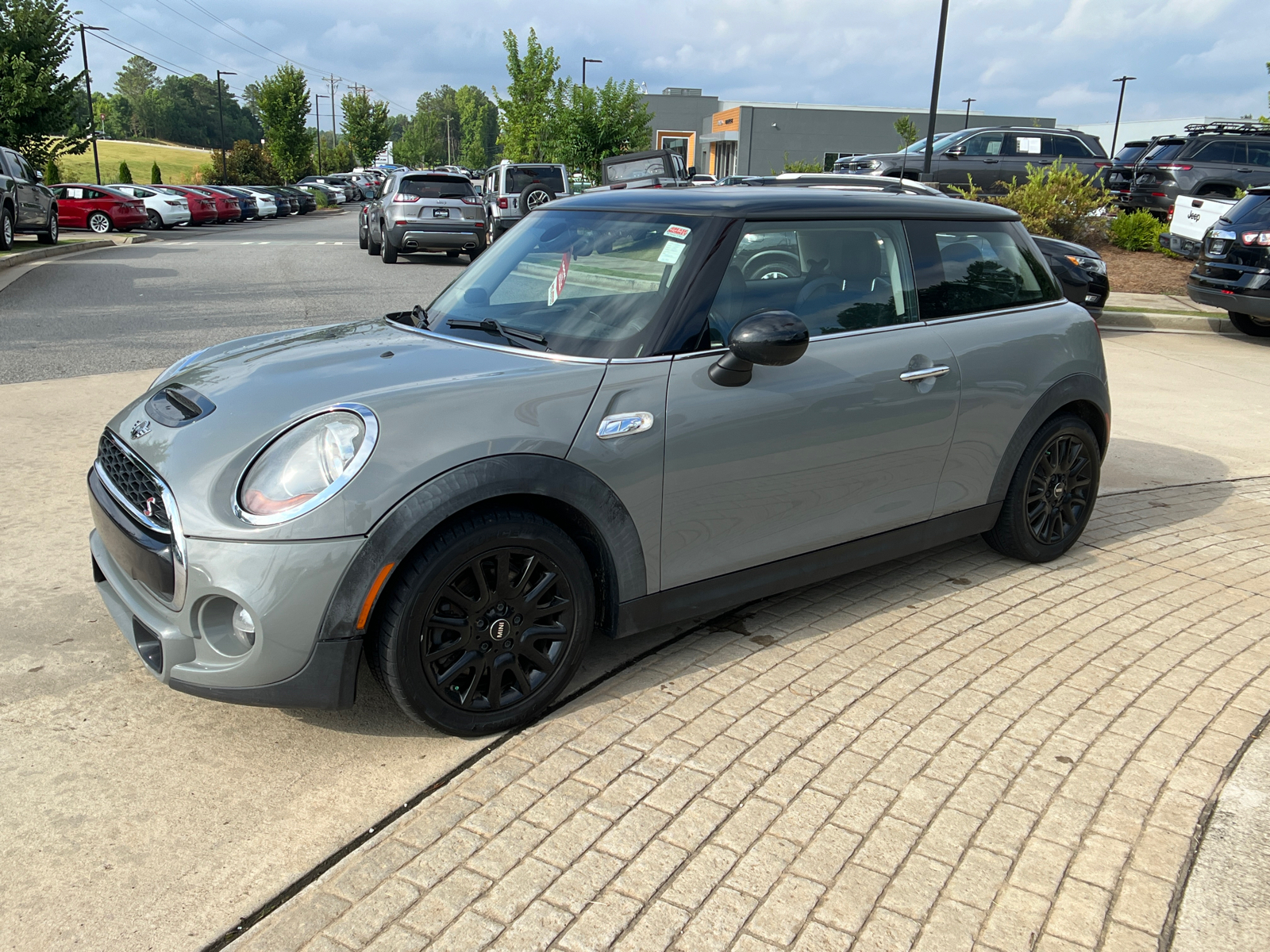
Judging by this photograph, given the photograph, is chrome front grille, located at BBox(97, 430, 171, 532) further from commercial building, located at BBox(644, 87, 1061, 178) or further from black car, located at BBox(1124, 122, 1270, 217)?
commercial building, located at BBox(644, 87, 1061, 178)

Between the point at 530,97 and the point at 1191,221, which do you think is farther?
the point at 530,97

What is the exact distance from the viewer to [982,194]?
60.7ft

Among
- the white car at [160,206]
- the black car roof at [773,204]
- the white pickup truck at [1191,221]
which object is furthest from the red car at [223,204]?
the black car roof at [773,204]

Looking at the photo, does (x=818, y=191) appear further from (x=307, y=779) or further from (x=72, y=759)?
(x=72, y=759)

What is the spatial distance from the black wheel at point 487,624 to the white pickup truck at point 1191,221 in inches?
559

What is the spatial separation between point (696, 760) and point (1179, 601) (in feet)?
8.54

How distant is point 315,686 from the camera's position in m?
2.84

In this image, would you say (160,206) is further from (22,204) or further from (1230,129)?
(1230,129)

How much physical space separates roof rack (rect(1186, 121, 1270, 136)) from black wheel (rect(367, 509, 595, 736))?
20811 mm

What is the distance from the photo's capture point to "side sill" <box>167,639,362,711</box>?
9.28ft

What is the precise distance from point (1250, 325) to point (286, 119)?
65810 mm

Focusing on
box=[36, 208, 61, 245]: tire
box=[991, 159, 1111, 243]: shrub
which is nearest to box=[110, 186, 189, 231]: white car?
box=[36, 208, 61, 245]: tire

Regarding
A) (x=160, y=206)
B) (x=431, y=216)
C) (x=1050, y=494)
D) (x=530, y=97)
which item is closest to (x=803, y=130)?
(x=530, y=97)

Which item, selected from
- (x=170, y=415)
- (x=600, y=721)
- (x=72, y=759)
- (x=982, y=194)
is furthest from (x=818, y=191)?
(x=982, y=194)
